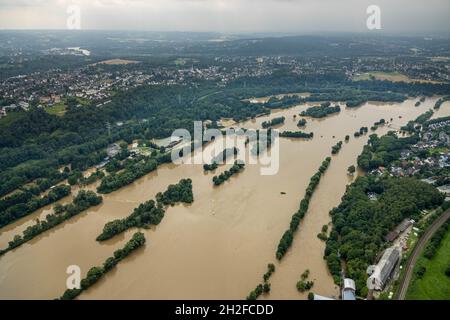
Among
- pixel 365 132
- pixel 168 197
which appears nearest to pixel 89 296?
pixel 168 197

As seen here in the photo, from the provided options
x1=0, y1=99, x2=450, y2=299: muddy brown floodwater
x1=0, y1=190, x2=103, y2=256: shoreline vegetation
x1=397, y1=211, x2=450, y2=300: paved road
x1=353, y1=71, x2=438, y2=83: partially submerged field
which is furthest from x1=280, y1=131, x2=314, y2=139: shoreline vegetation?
x1=353, y1=71, x2=438, y2=83: partially submerged field

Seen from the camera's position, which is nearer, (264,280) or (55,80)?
(264,280)

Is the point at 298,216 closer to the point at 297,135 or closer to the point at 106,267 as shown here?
the point at 106,267

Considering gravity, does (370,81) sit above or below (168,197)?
above

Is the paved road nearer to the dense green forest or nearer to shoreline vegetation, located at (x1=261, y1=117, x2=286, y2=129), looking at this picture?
the dense green forest

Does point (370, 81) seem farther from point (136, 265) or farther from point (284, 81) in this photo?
point (136, 265)

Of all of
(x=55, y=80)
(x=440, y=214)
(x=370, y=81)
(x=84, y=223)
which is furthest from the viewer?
(x=370, y=81)

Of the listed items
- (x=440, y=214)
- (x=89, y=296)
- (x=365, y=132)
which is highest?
(x=365, y=132)
